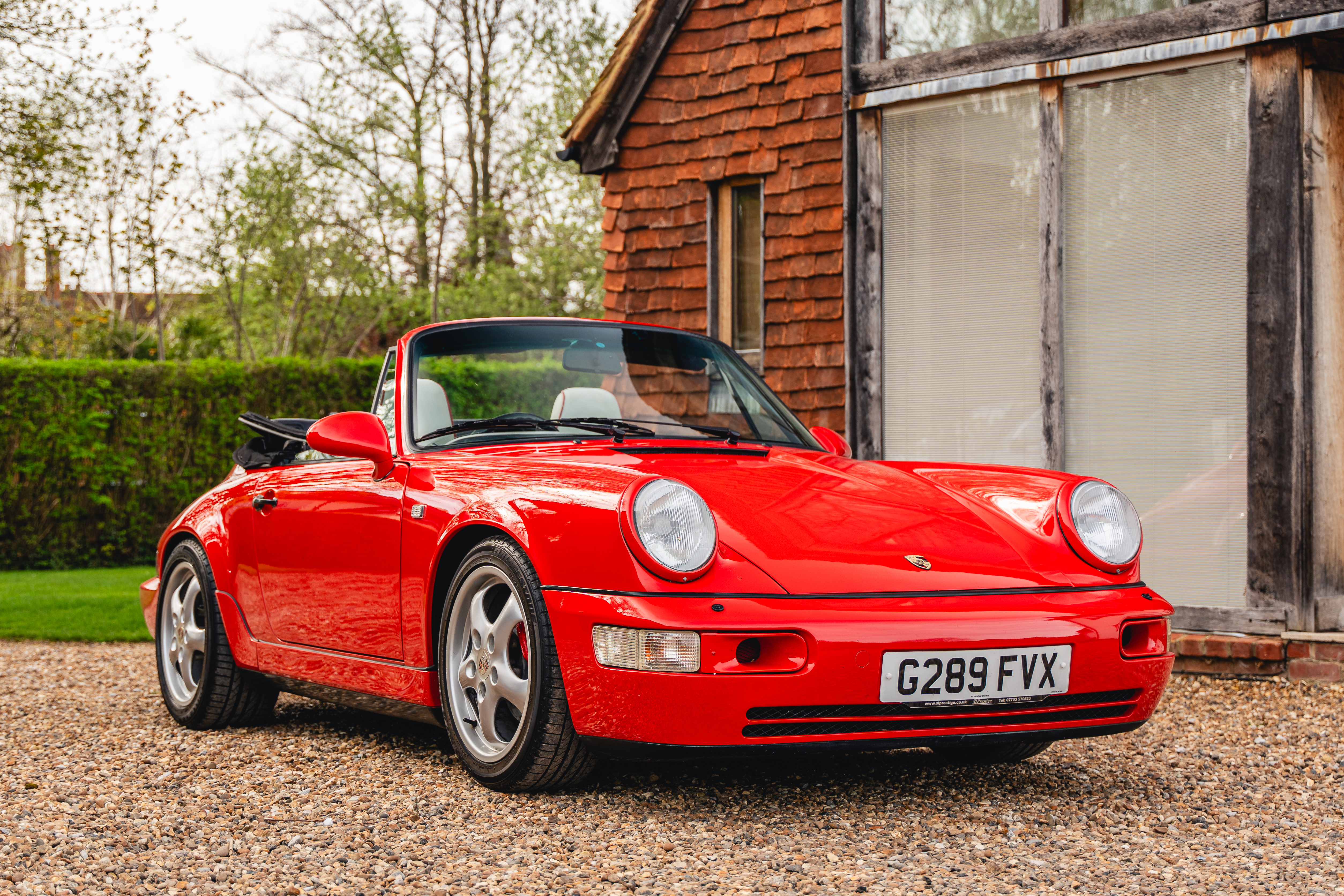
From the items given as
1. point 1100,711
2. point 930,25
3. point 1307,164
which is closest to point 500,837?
point 1100,711

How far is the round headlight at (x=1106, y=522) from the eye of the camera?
3867 millimetres

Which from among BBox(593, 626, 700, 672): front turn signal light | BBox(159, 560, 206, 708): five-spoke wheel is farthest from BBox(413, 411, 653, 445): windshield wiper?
BBox(159, 560, 206, 708): five-spoke wheel

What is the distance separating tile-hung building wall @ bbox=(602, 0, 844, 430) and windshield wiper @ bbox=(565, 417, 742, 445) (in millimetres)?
4060

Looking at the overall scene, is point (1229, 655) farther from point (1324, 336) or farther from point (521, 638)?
point (521, 638)

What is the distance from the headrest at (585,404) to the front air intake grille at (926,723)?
5.05 feet

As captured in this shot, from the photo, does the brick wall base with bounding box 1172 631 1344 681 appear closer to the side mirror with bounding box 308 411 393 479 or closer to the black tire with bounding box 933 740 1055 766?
the black tire with bounding box 933 740 1055 766

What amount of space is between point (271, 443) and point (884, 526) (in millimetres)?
2861

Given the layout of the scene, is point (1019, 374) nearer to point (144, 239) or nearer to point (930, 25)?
point (930, 25)

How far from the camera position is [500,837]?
337cm

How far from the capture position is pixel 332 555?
4543mm

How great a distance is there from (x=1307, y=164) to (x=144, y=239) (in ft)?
57.0

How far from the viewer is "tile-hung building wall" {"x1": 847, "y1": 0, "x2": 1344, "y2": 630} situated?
6.70 meters

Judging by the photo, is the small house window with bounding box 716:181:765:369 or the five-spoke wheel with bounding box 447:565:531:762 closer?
the five-spoke wheel with bounding box 447:565:531:762

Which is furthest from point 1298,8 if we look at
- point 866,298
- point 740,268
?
point 740,268
